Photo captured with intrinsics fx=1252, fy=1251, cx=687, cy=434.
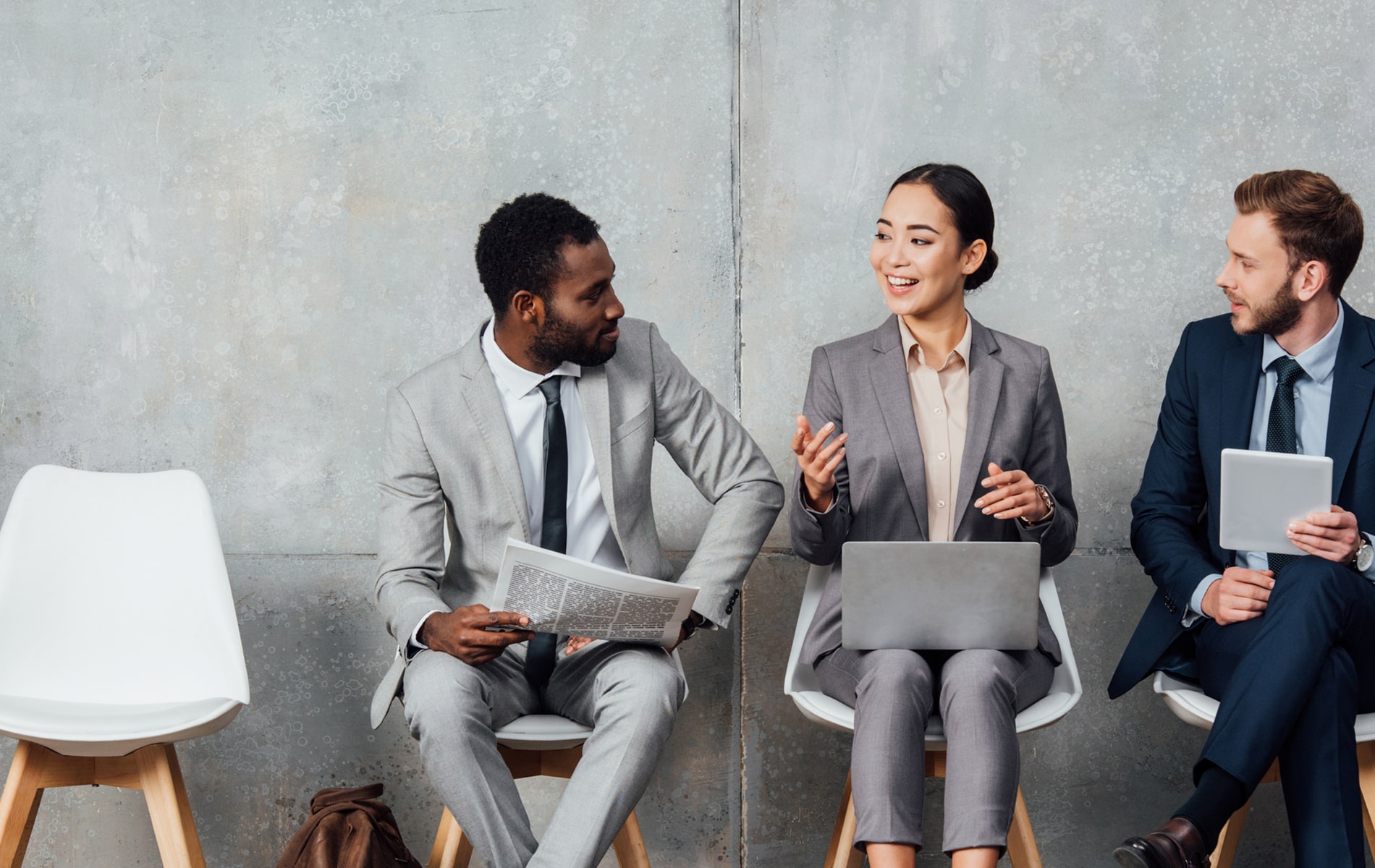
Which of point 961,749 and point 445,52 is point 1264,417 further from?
point 445,52

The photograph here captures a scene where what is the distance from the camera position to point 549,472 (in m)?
2.38

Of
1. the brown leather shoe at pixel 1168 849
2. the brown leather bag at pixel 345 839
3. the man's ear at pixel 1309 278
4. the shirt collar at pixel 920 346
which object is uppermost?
the man's ear at pixel 1309 278

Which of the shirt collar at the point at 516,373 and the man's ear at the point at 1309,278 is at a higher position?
the man's ear at the point at 1309,278

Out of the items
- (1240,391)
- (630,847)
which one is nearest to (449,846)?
(630,847)

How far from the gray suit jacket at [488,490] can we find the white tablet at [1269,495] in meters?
0.82

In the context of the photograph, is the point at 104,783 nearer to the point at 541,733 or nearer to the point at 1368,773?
the point at 541,733

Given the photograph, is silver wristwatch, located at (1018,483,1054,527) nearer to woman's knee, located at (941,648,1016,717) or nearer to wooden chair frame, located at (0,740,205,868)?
woman's knee, located at (941,648,1016,717)

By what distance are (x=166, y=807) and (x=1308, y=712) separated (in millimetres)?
2033

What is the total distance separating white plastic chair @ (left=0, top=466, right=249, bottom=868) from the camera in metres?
2.36

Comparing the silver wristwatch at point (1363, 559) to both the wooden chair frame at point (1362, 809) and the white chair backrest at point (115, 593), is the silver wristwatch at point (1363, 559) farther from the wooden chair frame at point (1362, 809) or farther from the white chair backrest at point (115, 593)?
the white chair backrest at point (115, 593)

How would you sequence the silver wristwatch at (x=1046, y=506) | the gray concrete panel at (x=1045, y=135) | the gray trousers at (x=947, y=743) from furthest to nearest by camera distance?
the gray concrete panel at (x=1045, y=135) < the silver wristwatch at (x=1046, y=506) < the gray trousers at (x=947, y=743)

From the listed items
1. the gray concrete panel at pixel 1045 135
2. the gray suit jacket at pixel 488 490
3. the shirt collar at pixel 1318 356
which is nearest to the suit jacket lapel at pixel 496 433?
the gray suit jacket at pixel 488 490

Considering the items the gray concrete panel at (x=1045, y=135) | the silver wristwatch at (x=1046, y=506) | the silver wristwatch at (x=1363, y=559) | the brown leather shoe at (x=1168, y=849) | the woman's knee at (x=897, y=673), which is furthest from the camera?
the gray concrete panel at (x=1045, y=135)

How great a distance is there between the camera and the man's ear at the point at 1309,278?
236 cm
